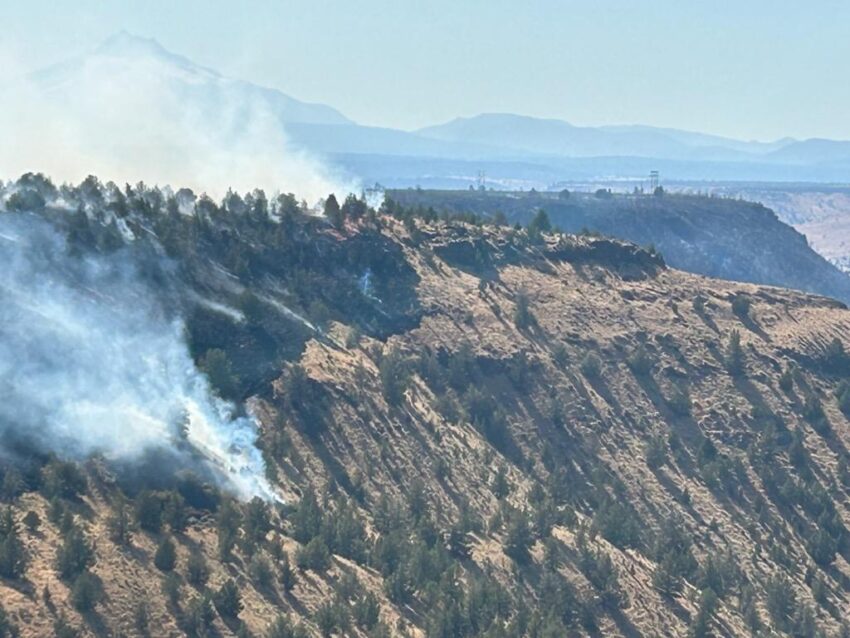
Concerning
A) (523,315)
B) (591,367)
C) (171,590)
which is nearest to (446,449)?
(591,367)

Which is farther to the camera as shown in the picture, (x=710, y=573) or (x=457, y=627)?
(x=710, y=573)

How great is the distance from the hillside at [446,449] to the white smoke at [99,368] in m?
0.82

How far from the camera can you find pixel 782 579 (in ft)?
235

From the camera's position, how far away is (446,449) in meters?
76.7

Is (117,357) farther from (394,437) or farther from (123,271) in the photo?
(394,437)

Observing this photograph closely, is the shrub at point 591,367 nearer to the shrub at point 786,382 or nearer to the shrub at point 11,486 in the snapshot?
the shrub at point 786,382

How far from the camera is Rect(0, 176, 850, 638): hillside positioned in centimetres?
5556

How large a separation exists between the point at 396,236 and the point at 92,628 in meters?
56.9

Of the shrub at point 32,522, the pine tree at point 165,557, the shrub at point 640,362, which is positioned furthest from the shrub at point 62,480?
the shrub at point 640,362

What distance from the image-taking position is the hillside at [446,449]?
55.6 metres

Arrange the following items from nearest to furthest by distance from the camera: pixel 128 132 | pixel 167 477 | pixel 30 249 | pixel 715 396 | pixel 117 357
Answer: pixel 167 477, pixel 117 357, pixel 30 249, pixel 715 396, pixel 128 132

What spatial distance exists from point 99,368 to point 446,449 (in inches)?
878

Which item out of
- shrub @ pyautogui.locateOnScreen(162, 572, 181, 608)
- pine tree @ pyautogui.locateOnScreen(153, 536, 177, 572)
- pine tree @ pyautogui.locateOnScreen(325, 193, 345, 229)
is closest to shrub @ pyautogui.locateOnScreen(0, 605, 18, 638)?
shrub @ pyautogui.locateOnScreen(162, 572, 181, 608)

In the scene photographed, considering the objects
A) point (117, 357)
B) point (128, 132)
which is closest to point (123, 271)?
point (117, 357)
